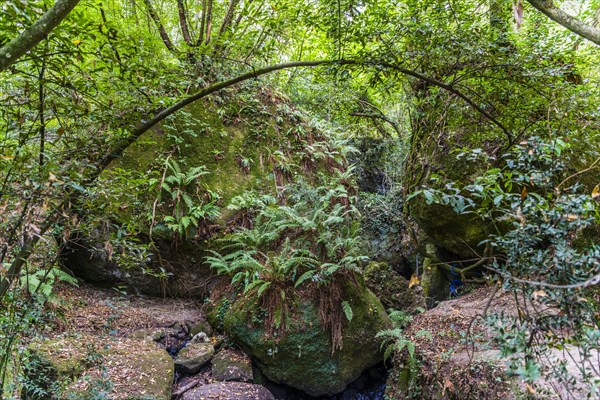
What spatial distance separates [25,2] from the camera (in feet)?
5.46

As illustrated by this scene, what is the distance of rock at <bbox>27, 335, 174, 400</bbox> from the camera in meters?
3.62

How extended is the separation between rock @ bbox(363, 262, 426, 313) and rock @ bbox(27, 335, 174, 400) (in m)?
4.08

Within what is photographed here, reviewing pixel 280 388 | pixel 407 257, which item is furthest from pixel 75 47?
pixel 407 257

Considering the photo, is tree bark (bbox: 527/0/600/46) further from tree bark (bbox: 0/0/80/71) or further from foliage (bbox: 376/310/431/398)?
foliage (bbox: 376/310/431/398)

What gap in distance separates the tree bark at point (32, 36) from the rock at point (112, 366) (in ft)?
9.71

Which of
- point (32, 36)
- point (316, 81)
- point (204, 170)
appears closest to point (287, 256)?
point (204, 170)

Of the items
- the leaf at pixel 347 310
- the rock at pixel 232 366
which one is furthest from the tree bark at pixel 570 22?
the rock at pixel 232 366

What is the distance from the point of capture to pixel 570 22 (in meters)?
2.60

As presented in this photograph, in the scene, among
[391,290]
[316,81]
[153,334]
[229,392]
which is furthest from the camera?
[391,290]

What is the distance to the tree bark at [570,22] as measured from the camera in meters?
2.51

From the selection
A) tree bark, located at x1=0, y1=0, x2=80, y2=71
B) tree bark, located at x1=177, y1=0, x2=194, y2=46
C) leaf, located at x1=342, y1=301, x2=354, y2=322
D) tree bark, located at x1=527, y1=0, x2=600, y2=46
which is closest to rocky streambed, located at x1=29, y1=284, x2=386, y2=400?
leaf, located at x1=342, y1=301, x2=354, y2=322

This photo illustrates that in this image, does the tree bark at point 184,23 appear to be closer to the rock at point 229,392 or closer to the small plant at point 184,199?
the small plant at point 184,199

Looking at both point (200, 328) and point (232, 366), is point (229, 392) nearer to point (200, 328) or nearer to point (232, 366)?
point (232, 366)

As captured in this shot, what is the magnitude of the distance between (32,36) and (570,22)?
3.48 meters
